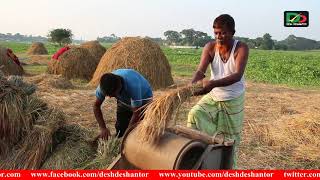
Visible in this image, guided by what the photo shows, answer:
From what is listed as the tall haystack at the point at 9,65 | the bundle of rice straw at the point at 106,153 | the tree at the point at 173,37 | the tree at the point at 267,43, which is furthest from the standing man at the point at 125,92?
the tree at the point at 173,37

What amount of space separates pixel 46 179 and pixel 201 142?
46.6 inches

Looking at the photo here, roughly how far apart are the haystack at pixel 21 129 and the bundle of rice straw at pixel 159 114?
164cm

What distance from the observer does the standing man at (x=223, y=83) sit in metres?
3.93

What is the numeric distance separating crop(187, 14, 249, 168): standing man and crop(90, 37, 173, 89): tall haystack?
920cm

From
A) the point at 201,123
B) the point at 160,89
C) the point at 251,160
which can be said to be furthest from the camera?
the point at 160,89

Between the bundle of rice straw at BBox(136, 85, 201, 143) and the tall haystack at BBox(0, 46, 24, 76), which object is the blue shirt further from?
the tall haystack at BBox(0, 46, 24, 76)

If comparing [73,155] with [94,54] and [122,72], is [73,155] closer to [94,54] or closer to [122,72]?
[122,72]

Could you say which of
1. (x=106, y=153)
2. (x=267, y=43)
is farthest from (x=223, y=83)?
(x=267, y=43)

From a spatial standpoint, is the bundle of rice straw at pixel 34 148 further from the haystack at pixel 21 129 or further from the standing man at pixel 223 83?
the standing man at pixel 223 83

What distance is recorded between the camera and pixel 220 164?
11.2ft

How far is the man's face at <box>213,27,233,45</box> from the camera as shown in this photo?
155 inches

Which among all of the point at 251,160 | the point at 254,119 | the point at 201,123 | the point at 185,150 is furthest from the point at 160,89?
the point at 185,150

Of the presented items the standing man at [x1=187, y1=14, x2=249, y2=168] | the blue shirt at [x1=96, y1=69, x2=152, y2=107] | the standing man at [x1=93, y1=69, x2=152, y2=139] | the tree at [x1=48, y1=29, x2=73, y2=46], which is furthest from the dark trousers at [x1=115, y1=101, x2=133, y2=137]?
the tree at [x1=48, y1=29, x2=73, y2=46]

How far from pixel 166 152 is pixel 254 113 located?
6804 mm
